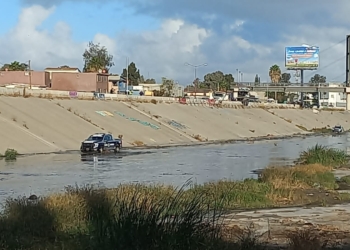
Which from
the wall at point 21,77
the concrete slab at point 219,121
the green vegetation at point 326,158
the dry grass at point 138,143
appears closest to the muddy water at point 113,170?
the green vegetation at point 326,158

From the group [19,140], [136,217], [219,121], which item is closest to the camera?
[136,217]

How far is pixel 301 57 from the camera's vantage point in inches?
6698

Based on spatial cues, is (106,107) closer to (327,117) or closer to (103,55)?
(327,117)

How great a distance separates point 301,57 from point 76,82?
2717 inches

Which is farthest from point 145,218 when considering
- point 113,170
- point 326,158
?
point 326,158

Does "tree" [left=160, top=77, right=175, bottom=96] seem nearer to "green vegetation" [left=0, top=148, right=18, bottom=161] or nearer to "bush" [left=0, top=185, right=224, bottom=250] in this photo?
"green vegetation" [left=0, top=148, right=18, bottom=161]

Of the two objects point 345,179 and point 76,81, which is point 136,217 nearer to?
point 345,179

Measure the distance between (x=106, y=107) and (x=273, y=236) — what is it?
71.2 meters

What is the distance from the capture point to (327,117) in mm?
149125

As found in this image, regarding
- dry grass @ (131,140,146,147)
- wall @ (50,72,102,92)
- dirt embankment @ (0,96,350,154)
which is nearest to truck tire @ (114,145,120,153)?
dirt embankment @ (0,96,350,154)

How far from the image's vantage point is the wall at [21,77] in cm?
12062

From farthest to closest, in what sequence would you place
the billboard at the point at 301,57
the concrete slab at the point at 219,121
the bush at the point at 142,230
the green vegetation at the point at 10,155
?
the billboard at the point at 301,57 → the concrete slab at the point at 219,121 → the green vegetation at the point at 10,155 → the bush at the point at 142,230

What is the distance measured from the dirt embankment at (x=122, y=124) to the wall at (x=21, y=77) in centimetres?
2985

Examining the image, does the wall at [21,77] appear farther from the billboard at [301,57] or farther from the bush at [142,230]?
the bush at [142,230]
